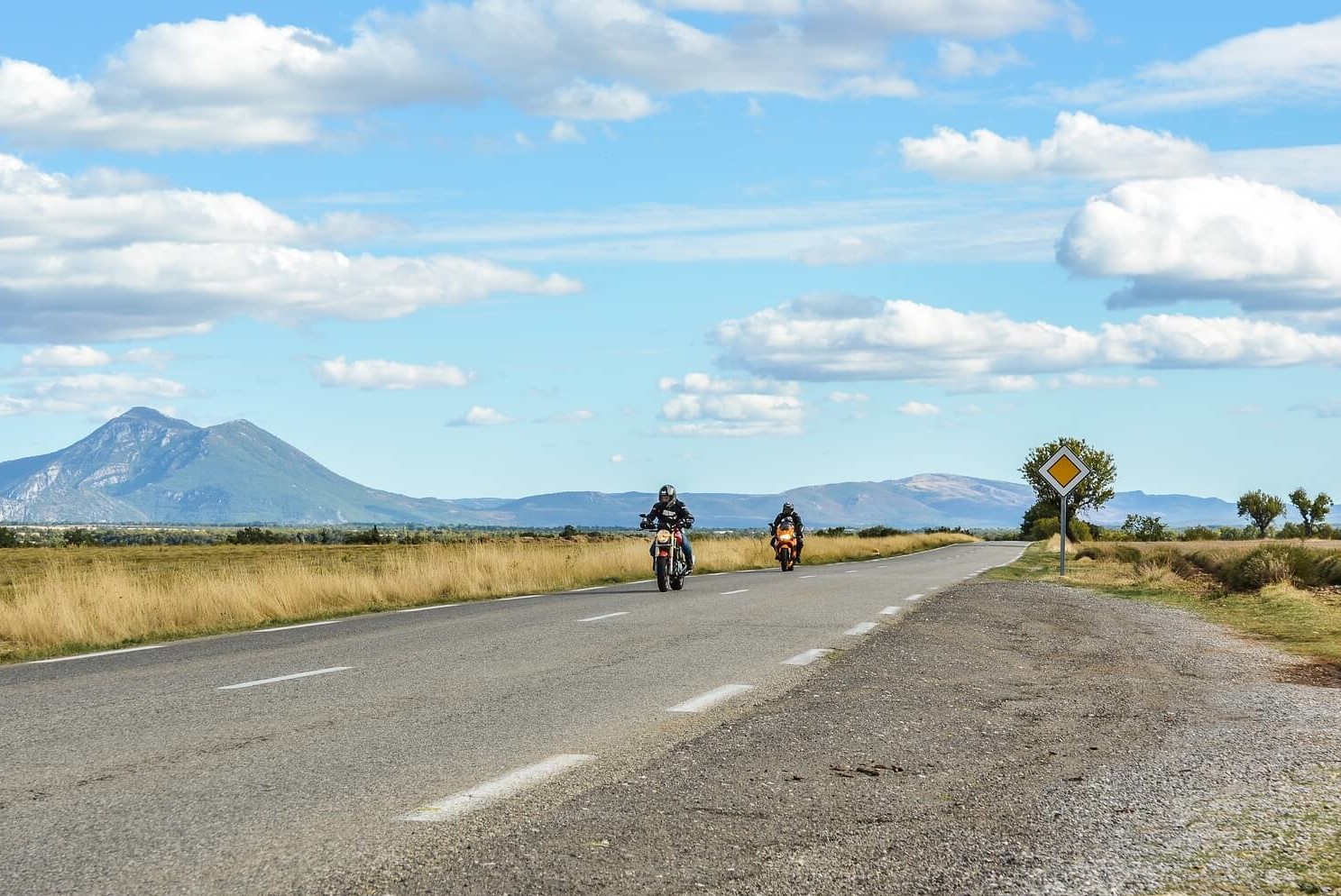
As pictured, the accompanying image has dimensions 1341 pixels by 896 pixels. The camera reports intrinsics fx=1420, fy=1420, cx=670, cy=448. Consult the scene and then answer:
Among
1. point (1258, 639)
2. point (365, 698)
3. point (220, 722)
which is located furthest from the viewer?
point (1258, 639)

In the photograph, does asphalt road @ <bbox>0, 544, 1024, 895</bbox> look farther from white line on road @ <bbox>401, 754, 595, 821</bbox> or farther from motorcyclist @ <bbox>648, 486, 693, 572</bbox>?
motorcyclist @ <bbox>648, 486, 693, 572</bbox>

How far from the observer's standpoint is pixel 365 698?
10000 millimetres

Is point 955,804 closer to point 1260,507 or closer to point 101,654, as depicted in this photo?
point 101,654

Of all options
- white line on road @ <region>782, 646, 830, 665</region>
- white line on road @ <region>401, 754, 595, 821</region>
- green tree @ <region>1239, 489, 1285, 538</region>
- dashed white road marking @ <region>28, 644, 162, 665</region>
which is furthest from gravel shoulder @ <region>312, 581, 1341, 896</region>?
green tree @ <region>1239, 489, 1285, 538</region>

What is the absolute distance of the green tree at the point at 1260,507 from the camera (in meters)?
142

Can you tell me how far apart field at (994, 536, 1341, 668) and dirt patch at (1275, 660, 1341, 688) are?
3 centimetres

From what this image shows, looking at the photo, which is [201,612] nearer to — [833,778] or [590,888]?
[833,778]

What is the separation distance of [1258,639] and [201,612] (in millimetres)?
13245

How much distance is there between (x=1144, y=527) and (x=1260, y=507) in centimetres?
3061

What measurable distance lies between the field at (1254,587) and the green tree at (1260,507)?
110631 mm

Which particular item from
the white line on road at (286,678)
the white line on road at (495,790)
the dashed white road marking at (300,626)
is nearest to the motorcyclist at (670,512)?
the dashed white road marking at (300,626)

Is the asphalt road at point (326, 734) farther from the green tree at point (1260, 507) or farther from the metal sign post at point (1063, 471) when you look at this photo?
the green tree at point (1260, 507)

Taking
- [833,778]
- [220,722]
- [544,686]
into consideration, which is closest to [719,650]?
[544,686]

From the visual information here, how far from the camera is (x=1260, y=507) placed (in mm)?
144625
